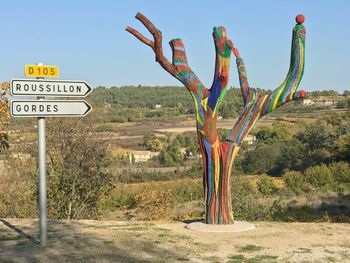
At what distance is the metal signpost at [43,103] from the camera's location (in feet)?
22.2

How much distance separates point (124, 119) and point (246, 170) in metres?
31.0

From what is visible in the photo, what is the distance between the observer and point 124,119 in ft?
235

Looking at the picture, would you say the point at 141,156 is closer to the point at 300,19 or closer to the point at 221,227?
the point at 221,227

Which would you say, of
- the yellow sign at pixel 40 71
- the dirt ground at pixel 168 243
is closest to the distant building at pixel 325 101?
the dirt ground at pixel 168 243

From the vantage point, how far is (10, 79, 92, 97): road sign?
6.76 meters

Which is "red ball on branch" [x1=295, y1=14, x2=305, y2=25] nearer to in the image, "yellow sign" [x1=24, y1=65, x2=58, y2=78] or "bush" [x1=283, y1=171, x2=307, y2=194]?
"yellow sign" [x1=24, y1=65, x2=58, y2=78]

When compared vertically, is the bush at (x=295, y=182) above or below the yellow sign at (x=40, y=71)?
below

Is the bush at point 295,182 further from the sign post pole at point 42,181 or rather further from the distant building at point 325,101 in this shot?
the distant building at point 325,101

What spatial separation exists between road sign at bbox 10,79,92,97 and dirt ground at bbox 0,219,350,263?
2054 millimetres

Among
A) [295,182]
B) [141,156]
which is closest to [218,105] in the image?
[295,182]

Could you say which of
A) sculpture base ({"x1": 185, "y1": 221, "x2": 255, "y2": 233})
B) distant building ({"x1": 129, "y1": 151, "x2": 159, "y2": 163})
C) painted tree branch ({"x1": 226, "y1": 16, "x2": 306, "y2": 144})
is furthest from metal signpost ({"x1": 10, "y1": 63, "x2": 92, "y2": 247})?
distant building ({"x1": 129, "y1": 151, "x2": 159, "y2": 163})

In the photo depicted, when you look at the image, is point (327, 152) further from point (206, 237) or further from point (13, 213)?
point (206, 237)

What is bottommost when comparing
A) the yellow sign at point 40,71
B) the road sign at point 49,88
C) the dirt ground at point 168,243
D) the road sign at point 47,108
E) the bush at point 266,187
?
the bush at point 266,187

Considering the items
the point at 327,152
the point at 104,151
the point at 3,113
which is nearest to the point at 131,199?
the point at 104,151
